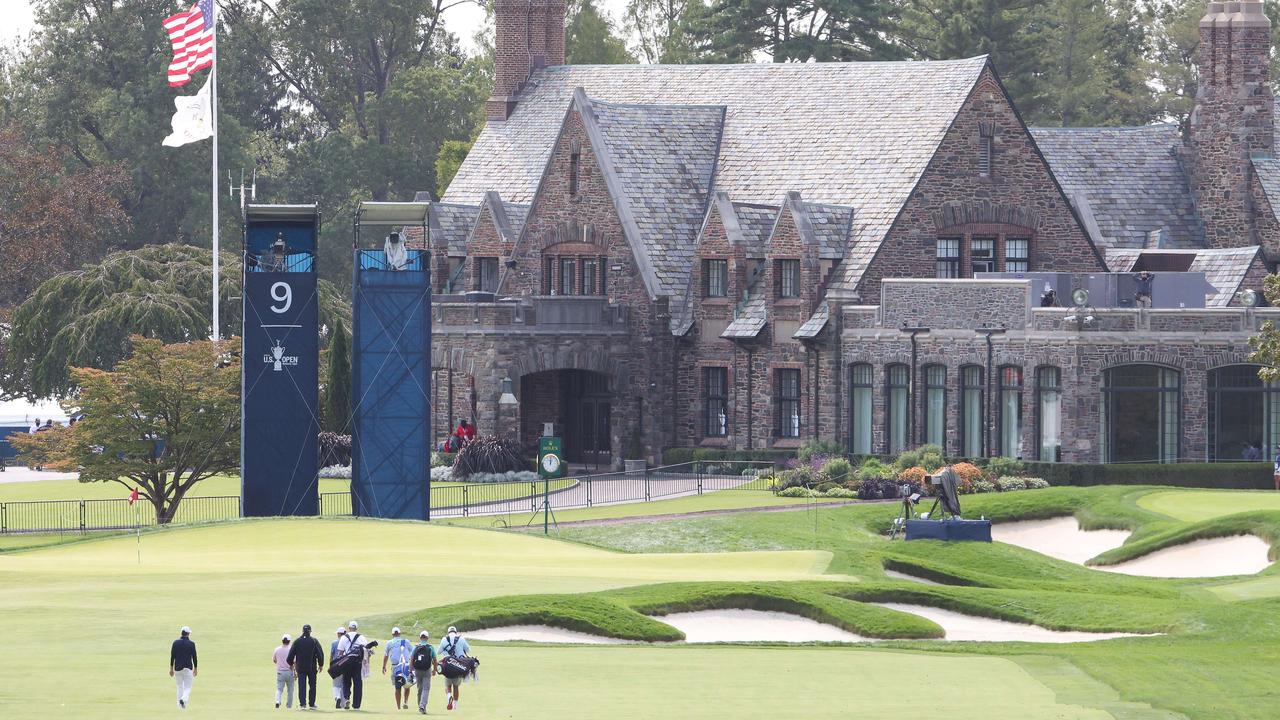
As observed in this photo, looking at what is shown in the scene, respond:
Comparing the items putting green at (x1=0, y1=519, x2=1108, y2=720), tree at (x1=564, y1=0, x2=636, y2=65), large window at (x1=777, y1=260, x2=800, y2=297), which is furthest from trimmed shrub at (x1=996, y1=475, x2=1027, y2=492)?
tree at (x1=564, y1=0, x2=636, y2=65)

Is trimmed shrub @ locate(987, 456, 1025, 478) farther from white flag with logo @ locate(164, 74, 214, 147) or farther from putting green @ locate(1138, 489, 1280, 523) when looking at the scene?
white flag with logo @ locate(164, 74, 214, 147)

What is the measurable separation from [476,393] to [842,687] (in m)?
41.6

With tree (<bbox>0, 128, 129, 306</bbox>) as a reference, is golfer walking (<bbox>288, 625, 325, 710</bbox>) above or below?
below

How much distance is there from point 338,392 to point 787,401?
14276 mm

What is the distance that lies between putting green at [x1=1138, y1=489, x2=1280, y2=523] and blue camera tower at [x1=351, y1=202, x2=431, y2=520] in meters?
18.2

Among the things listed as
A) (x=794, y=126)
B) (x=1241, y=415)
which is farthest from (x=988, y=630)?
(x=794, y=126)

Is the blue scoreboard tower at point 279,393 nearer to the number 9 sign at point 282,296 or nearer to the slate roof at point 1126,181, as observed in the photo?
the number 9 sign at point 282,296

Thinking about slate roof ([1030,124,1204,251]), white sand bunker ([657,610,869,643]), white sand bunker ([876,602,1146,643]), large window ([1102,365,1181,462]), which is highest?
slate roof ([1030,124,1204,251])

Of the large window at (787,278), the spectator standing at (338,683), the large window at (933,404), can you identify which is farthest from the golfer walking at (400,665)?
the large window at (787,278)

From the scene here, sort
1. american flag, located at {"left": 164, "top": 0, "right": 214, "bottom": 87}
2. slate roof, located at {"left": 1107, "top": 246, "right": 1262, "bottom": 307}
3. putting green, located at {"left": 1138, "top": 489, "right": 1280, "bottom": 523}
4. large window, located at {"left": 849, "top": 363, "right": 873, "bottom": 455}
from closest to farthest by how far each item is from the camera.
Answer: putting green, located at {"left": 1138, "top": 489, "right": 1280, "bottom": 523}, large window, located at {"left": 849, "top": 363, "right": 873, "bottom": 455}, slate roof, located at {"left": 1107, "top": 246, "right": 1262, "bottom": 307}, american flag, located at {"left": 164, "top": 0, "right": 214, "bottom": 87}

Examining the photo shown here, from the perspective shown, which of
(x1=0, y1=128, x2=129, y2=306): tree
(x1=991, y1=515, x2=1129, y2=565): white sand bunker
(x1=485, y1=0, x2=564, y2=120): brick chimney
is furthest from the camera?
(x1=0, y1=128, x2=129, y2=306): tree

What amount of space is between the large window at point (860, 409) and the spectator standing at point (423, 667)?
41.0 meters

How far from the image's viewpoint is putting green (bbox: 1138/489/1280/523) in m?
60.4

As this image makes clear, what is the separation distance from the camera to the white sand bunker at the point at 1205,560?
54.7m
